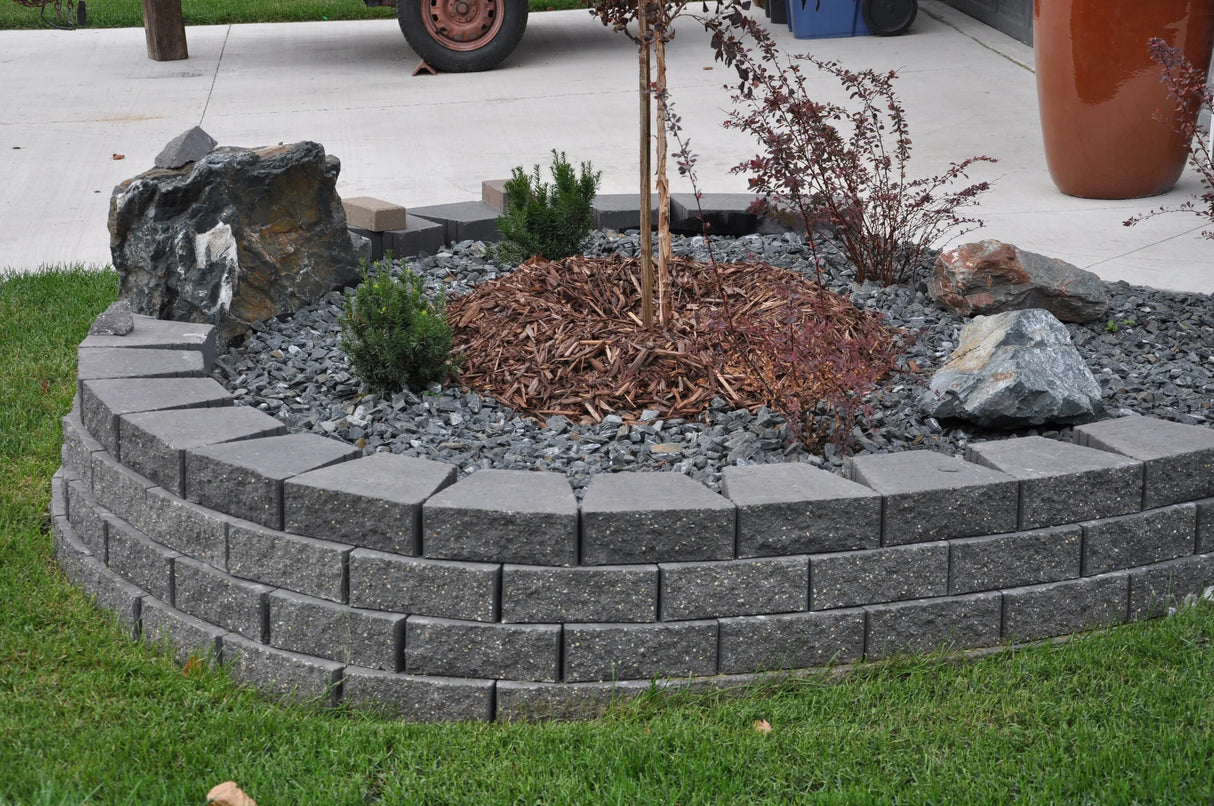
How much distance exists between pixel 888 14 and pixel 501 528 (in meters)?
9.31

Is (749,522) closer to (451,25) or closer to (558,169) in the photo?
(558,169)

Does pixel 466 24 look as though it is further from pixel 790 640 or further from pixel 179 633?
pixel 790 640

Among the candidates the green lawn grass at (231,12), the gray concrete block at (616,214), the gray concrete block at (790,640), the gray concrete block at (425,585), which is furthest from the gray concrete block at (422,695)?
the green lawn grass at (231,12)

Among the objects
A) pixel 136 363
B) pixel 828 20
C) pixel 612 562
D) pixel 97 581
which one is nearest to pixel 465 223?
pixel 136 363

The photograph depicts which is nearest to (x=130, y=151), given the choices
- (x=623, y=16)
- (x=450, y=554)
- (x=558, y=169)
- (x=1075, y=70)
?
(x=558, y=169)

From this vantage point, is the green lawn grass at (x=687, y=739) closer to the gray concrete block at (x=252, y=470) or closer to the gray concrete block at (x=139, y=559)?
the gray concrete block at (x=139, y=559)

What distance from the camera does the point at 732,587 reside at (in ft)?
9.11

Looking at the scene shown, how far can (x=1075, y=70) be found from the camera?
6098mm

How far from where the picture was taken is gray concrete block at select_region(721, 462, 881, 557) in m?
2.75

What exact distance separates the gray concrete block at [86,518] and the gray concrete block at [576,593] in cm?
120

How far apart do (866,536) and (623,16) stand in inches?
75.1

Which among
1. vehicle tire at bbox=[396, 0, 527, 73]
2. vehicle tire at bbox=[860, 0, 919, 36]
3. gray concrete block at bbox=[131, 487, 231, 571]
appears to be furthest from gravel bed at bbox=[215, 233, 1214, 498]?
vehicle tire at bbox=[860, 0, 919, 36]

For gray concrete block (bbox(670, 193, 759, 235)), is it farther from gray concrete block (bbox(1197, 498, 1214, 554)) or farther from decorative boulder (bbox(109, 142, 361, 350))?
gray concrete block (bbox(1197, 498, 1214, 554))

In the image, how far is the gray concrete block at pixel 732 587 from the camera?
2756 mm
